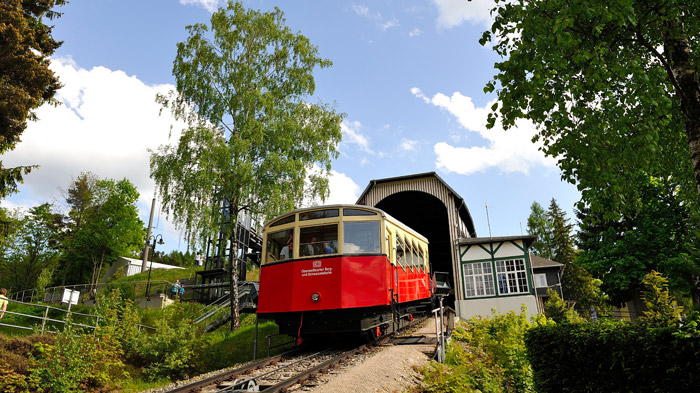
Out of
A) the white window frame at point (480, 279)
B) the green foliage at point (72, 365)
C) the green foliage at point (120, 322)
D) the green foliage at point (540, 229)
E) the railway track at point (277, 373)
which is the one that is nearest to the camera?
the railway track at point (277, 373)

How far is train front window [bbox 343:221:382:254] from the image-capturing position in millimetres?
9539

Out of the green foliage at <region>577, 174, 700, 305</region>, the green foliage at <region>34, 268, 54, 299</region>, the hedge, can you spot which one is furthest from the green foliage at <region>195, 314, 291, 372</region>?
the green foliage at <region>34, 268, 54, 299</region>

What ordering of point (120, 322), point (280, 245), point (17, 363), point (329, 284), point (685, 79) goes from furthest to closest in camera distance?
point (120, 322) < point (280, 245) < point (329, 284) < point (17, 363) < point (685, 79)

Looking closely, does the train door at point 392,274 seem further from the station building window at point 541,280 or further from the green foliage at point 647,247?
the station building window at point 541,280

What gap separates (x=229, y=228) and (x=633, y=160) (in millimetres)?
12470

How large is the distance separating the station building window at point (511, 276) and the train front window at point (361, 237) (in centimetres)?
1351

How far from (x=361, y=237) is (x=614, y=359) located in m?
6.51

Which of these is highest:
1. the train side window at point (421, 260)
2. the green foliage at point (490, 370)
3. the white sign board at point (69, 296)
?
the train side window at point (421, 260)

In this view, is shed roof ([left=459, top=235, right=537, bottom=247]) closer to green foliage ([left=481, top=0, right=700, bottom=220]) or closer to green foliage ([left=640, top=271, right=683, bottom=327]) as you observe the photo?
green foliage ([left=481, top=0, right=700, bottom=220])

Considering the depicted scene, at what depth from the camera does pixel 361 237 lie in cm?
966

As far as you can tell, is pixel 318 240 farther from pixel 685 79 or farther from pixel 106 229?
pixel 106 229

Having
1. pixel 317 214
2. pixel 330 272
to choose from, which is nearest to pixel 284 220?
pixel 317 214

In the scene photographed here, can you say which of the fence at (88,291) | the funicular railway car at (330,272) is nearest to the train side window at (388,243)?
the funicular railway car at (330,272)

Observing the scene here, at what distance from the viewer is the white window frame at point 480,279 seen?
2069 centimetres
